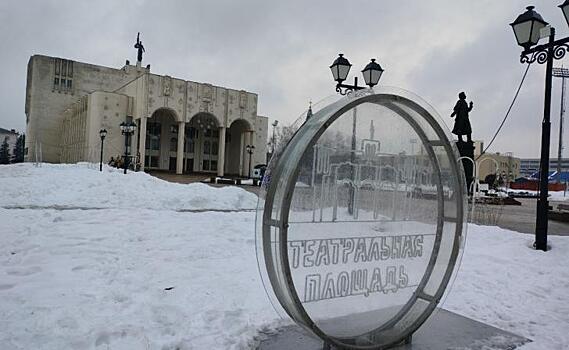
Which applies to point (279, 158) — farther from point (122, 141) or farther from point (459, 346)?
point (122, 141)

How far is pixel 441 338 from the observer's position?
4.23 metres

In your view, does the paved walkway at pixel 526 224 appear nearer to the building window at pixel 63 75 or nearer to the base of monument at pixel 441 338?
the base of monument at pixel 441 338

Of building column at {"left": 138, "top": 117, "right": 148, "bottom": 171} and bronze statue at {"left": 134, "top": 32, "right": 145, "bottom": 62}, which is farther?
bronze statue at {"left": 134, "top": 32, "right": 145, "bottom": 62}

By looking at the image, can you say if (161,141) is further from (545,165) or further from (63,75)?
(545,165)

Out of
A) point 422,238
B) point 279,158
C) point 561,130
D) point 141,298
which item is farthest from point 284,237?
point 561,130

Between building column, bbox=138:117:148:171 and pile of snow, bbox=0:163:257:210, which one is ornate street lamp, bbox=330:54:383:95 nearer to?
pile of snow, bbox=0:163:257:210

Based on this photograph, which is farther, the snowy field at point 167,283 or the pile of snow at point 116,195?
the pile of snow at point 116,195

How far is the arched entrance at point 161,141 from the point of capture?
181ft

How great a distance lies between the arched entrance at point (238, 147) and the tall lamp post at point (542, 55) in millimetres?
47278

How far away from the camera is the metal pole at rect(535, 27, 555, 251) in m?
8.32

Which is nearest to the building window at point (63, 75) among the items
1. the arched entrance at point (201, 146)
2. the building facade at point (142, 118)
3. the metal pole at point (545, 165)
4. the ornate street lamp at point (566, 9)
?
the building facade at point (142, 118)

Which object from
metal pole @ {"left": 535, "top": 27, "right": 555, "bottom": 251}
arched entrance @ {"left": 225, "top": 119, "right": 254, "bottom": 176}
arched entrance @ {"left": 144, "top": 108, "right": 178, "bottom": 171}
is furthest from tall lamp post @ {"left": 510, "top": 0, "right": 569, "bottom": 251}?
arched entrance @ {"left": 144, "top": 108, "right": 178, "bottom": 171}

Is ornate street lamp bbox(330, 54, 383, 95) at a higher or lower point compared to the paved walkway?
higher

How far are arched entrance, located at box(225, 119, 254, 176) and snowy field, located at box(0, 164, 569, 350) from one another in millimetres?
45448
